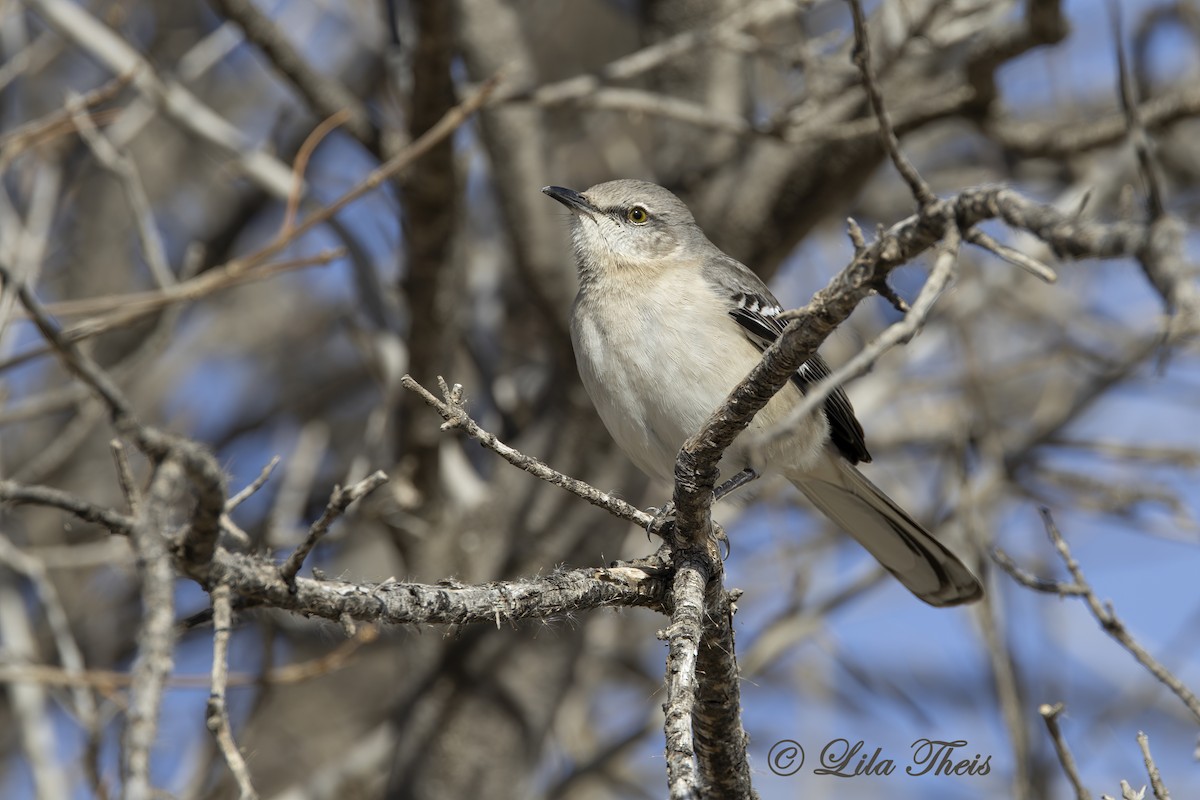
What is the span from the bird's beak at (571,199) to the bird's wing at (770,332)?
29.4 inches

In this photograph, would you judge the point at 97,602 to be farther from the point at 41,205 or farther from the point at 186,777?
the point at 41,205

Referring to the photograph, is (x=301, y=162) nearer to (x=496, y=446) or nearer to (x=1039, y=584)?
(x=496, y=446)

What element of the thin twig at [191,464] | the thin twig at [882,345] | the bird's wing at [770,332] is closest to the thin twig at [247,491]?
the thin twig at [191,464]

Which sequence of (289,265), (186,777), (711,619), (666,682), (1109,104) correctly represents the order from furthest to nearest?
(1109,104)
(186,777)
(289,265)
(711,619)
(666,682)

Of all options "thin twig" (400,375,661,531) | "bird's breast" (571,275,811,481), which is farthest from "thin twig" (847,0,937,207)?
"bird's breast" (571,275,811,481)

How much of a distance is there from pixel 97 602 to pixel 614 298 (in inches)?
179

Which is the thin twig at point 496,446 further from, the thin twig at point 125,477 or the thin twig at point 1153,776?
the thin twig at point 1153,776

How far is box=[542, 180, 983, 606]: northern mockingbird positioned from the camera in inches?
178

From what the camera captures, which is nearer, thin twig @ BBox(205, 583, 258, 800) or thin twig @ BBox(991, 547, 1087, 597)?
thin twig @ BBox(205, 583, 258, 800)

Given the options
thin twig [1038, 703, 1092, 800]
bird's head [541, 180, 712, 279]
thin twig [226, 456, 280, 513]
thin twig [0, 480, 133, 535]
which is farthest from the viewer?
bird's head [541, 180, 712, 279]

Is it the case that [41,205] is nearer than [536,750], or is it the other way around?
[41,205]

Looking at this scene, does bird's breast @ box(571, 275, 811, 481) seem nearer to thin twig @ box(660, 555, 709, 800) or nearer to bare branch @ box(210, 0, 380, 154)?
thin twig @ box(660, 555, 709, 800)

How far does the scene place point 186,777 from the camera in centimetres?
555

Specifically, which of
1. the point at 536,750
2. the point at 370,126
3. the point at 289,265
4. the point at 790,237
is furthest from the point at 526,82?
the point at 536,750
